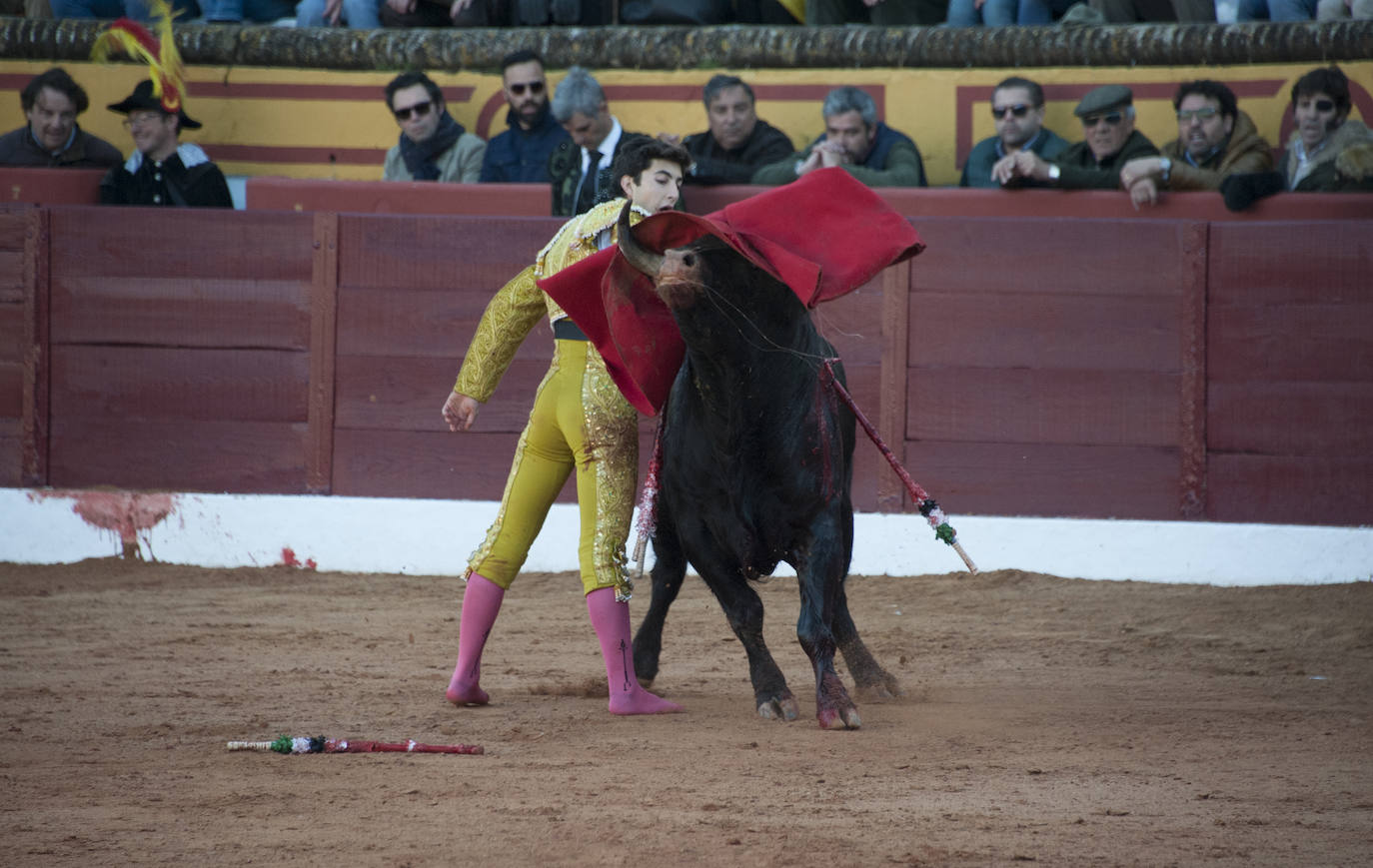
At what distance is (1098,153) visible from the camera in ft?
20.8

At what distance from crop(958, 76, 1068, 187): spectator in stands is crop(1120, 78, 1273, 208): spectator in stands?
1.46 ft

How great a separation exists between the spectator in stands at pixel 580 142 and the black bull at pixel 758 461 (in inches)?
104

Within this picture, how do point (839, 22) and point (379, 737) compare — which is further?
point (839, 22)

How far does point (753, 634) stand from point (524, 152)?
12.0 feet

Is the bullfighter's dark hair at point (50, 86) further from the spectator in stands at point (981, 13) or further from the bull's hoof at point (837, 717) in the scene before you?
the bull's hoof at point (837, 717)

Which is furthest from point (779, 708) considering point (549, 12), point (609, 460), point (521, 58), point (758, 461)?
point (549, 12)

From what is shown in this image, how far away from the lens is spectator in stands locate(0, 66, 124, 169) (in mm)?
7191

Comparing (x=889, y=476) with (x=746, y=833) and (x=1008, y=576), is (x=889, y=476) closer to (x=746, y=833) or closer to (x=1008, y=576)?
(x=1008, y=576)

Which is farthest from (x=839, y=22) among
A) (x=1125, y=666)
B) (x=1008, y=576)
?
(x=1125, y=666)

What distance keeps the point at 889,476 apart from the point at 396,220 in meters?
2.31

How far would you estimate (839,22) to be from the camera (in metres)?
7.59

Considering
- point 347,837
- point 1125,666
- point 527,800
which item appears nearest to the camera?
point 347,837

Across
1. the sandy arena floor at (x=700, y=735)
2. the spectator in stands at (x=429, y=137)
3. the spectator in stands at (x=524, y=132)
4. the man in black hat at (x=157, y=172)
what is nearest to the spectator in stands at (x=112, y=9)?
the man in black hat at (x=157, y=172)

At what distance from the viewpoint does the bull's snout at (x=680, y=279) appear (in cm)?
333
